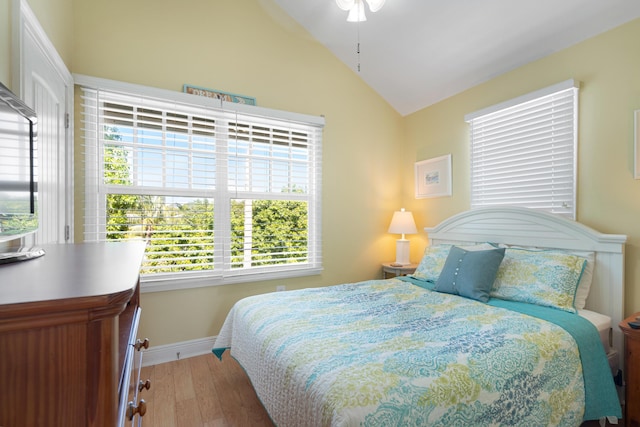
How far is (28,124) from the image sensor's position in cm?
115

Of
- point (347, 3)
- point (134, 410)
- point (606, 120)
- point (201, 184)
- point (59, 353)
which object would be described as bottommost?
point (134, 410)

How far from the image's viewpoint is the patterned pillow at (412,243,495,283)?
9.11 feet

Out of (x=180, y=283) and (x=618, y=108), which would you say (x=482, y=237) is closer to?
(x=618, y=108)

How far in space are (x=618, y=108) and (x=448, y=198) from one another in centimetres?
151

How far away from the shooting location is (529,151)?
8.86 feet

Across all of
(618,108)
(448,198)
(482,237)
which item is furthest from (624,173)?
(448,198)

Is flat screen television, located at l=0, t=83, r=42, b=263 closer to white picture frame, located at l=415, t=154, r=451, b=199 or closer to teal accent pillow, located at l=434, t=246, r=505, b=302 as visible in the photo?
teal accent pillow, located at l=434, t=246, r=505, b=302

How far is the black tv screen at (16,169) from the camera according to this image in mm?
911

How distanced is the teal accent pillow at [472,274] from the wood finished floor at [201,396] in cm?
91

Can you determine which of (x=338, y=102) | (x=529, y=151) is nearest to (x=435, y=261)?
(x=529, y=151)

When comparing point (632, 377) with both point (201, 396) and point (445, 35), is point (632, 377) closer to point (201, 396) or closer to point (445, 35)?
point (201, 396)

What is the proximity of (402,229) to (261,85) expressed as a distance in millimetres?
2157

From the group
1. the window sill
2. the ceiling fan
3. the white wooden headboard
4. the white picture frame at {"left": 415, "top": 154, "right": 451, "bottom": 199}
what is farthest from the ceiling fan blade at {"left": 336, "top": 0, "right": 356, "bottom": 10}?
the window sill

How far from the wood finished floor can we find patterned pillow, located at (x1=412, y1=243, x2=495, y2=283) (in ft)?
4.28
